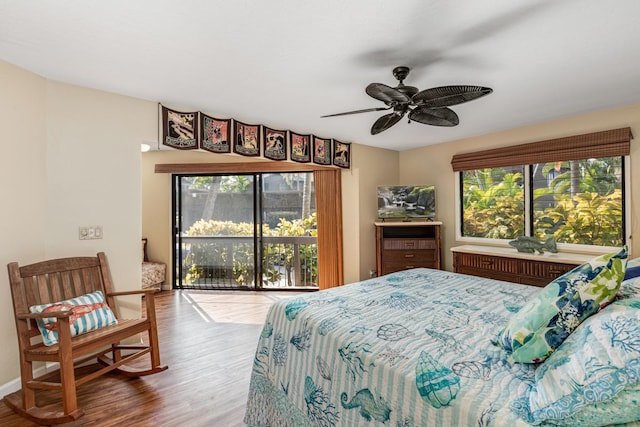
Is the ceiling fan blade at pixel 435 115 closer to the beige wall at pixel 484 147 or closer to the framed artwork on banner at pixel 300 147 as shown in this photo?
the framed artwork on banner at pixel 300 147

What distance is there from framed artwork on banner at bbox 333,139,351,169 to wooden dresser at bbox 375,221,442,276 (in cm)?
103

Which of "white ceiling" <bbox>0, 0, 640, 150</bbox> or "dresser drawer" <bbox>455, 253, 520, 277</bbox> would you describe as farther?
"dresser drawer" <bbox>455, 253, 520, 277</bbox>

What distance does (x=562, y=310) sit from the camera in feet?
3.65

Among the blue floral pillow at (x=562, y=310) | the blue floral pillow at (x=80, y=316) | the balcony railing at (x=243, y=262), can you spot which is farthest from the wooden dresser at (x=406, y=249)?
the blue floral pillow at (x=80, y=316)

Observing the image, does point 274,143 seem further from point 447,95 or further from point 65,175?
point 447,95

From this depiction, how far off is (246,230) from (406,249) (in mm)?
2582

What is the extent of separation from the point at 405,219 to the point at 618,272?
3.42 m

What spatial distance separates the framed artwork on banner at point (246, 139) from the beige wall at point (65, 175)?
83cm

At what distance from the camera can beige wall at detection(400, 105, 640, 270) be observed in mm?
3080

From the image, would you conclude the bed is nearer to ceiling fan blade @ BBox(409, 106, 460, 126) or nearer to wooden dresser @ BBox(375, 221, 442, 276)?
ceiling fan blade @ BBox(409, 106, 460, 126)

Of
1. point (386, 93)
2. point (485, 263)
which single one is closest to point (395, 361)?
point (386, 93)

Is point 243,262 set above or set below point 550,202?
below

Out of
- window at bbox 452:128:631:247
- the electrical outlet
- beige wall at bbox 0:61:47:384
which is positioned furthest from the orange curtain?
beige wall at bbox 0:61:47:384

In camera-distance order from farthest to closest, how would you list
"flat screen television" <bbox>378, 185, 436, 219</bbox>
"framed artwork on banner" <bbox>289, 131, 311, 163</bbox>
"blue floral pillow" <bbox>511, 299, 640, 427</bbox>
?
"flat screen television" <bbox>378, 185, 436, 219</bbox>
"framed artwork on banner" <bbox>289, 131, 311, 163</bbox>
"blue floral pillow" <bbox>511, 299, 640, 427</bbox>
